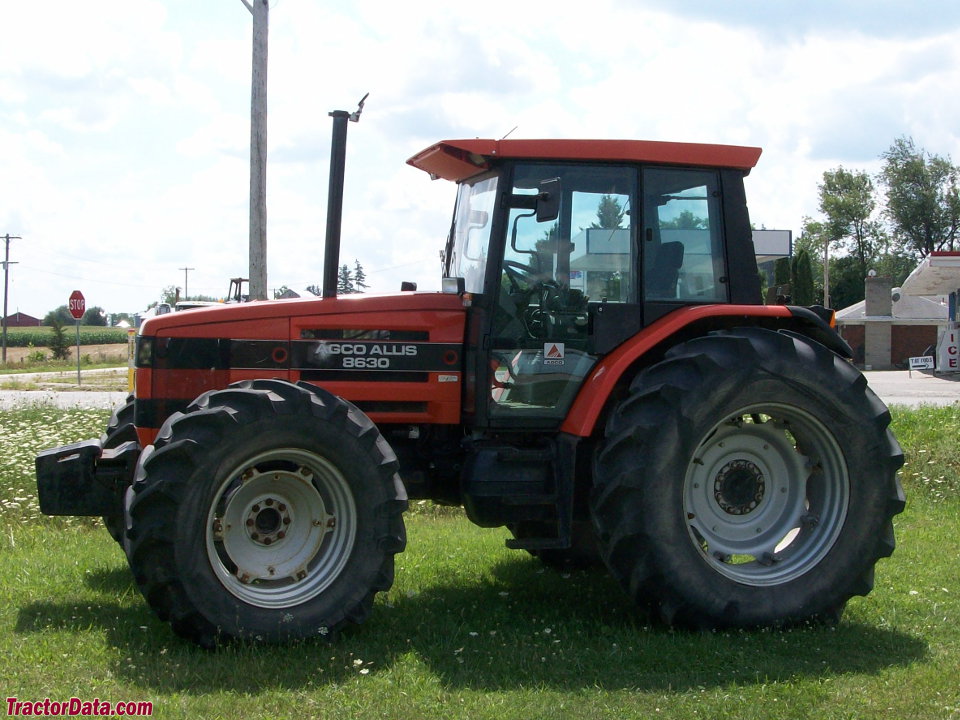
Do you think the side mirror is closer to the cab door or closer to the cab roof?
the cab door

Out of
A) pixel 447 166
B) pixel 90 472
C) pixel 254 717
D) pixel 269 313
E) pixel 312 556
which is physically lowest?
pixel 254 717

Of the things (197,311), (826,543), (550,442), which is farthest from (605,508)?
(197,311)

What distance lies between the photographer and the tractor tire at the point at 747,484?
5602 mm

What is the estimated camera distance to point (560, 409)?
6137 mm

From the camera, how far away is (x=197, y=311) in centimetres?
607

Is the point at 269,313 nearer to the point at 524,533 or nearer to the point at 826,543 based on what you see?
the point at 524,533

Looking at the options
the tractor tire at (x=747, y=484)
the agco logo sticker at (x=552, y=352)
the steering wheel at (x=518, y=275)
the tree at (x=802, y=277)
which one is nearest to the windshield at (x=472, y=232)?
the steering wheel at (x=518, y=275)

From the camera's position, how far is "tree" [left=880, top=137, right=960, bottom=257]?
67.1 m

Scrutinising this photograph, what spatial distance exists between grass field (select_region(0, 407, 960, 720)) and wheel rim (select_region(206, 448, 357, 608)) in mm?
373

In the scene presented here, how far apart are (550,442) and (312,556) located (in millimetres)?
1549

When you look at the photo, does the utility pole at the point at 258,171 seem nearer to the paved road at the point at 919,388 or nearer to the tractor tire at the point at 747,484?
the tractor tire at the point at 747,484

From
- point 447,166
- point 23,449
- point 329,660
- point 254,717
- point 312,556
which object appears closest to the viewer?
point 254,717

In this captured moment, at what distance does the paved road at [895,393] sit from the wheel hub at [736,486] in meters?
12.3

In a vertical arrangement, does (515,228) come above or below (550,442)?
above
